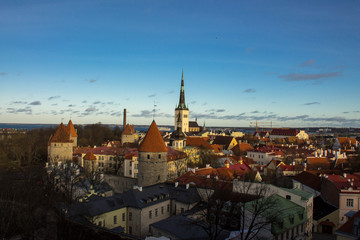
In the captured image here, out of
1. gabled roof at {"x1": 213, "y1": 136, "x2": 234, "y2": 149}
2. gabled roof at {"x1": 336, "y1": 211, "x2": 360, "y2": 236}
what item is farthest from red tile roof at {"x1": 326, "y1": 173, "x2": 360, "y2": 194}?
gabled roof at {"x1": 213, "y1": 136, "x2": 234, "y2": 149}

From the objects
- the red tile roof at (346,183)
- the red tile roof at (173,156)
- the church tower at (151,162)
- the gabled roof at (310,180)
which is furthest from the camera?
the red tile roof at (173,156)

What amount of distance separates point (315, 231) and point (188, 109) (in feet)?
239

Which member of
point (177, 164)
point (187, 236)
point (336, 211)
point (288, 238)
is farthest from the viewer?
point (177, 164)

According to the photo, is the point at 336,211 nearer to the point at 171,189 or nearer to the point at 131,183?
the point at 171,189

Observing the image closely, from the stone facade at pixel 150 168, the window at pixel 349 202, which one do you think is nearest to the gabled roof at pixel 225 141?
the stone facade at pixel 150 168

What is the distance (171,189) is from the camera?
79.2ft

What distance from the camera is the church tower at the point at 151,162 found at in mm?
27109

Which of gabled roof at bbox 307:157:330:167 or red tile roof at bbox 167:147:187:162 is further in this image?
gabled roof at bbox 307:157:330:167

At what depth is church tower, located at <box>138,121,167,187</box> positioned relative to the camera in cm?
2711

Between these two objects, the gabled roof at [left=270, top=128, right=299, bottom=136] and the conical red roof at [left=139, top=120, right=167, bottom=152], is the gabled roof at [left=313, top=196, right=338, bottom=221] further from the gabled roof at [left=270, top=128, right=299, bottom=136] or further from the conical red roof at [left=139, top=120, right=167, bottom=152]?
the gabled roof at [left=270, top=128, right=299, bottom=136]

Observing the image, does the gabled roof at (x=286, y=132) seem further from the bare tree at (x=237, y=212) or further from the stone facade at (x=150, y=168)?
the bare tree at (x=237, y=212)

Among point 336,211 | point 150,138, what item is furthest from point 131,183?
point 336,211

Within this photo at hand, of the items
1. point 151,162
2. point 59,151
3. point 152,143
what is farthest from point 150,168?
point 59,151

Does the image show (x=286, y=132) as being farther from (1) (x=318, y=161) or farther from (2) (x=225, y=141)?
(1) (x=318, y=161)
